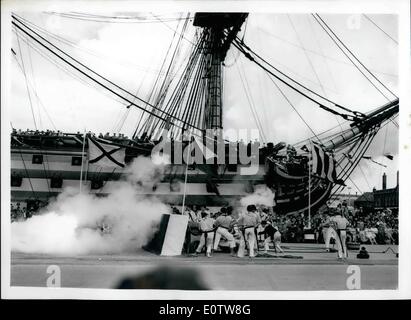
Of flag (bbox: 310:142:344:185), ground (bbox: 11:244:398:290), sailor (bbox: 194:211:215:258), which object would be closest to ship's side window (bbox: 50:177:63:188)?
ground (bbox: 11:244:398:290)

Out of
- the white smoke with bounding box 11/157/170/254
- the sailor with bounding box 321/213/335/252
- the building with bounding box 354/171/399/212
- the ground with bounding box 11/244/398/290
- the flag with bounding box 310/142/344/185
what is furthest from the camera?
the sailor with bounding box 321/213/335/252

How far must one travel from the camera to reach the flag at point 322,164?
332 inches

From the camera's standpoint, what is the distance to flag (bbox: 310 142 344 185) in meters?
8.42

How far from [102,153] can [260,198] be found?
9.44ft

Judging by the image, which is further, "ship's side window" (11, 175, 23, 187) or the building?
"ship's side window" (11, 175, 23, 187)

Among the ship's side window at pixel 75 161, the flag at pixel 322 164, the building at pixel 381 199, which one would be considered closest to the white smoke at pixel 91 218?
the ship's side window at pixel 75 161

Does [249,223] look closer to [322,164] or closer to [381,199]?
[322,164]

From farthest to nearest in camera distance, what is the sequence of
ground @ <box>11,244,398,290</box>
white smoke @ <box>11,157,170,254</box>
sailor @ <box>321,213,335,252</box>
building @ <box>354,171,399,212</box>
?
sailor @ <box>321,213,335,252</box>
white smoke @ <box>11,157,170,254</box>
building @ <box>354,171,399,212</box>
ground @ <box>11,244,398,290</box>

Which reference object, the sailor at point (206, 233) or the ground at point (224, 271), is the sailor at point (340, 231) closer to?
the ground at point (224, 271)

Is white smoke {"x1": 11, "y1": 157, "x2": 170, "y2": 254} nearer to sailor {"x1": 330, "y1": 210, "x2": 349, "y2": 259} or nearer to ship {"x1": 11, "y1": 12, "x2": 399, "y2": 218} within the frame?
ship {"x1": 11, "y1": 12, "x2": 399, "y2": 218}

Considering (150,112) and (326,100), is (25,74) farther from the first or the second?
(326,100)

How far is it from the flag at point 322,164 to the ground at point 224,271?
1.37 metres

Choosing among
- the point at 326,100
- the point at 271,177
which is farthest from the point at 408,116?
the point at 271,177

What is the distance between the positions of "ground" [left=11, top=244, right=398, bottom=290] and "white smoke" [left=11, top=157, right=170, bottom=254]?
22 centimetres
